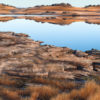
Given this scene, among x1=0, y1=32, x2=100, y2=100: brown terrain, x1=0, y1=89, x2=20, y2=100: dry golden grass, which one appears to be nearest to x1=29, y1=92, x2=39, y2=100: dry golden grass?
x1=0, y1=32, x2=100, y2=100: brown terrain

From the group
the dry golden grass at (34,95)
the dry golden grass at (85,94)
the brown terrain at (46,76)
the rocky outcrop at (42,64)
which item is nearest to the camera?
the dry golden grass at (85,94)

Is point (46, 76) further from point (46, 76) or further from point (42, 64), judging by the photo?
Result: point (42, 64)

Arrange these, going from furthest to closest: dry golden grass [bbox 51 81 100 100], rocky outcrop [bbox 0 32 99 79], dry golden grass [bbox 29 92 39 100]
Result: rocky outcrop [bbox 0 32 99 79] < dry golden grass [bbox 29 92 39 100] < dry golden grass [bbox 51 81 100 100]

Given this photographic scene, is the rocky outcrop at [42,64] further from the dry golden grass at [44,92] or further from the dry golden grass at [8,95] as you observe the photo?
the dry golden grass at [8,95]

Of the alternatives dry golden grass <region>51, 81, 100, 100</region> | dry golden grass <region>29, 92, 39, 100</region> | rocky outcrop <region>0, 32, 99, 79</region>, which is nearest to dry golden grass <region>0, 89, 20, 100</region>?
dry golden grass <region>29, 92, 39, 100</region>

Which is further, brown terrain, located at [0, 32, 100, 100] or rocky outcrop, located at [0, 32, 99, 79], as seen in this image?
rocky outcrop, located at [0, 32, 99, 79]

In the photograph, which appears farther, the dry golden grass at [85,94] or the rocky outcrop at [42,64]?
the rocky outcrop at [42,64]

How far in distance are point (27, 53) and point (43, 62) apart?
92.3 inches

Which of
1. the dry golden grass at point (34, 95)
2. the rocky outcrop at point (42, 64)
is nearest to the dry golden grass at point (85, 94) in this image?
the dry golden grass at point (34, 95)

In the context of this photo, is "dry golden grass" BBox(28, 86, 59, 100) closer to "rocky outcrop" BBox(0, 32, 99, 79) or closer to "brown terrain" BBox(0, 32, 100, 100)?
"brown terrain" BBox(0, 32, 100, 100)

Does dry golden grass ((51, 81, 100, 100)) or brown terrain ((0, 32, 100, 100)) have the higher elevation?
dry golden grass ((51, 81, 100, 100))

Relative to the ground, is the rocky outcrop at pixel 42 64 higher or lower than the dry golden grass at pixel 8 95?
lower

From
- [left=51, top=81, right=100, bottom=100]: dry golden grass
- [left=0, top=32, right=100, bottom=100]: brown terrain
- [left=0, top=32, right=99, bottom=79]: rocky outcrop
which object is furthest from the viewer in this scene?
[left=0, top=32, right=99, bottom=79]: rocky outcrop

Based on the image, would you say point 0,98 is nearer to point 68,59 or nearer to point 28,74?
point 28,74
